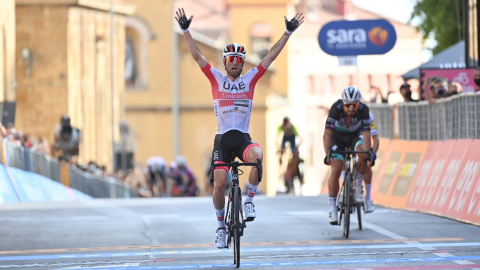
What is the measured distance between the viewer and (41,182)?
26844 mm

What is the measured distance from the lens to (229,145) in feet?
37.2

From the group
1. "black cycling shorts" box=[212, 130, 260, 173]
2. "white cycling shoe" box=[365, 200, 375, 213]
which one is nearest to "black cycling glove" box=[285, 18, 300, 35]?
"black cycling shorts" box=[212, 130, 260, 173]

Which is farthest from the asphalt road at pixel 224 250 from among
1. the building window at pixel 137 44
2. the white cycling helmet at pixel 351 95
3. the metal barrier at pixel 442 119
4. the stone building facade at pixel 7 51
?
the building window at pixel 137 44

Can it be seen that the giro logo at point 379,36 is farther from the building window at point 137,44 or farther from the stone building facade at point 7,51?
the building window at point 137,44

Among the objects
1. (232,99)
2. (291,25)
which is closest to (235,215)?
(232,99)

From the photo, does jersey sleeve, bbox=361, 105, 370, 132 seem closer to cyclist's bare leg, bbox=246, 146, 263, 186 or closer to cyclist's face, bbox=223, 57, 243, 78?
cyclist's face, bbox=223, 57, 243, 78

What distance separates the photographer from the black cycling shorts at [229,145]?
36.9ft

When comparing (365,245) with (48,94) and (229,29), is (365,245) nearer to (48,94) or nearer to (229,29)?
(48,94)

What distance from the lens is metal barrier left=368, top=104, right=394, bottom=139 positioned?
2241 cm

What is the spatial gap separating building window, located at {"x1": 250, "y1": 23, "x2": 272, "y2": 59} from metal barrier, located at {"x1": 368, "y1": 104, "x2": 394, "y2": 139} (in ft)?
221

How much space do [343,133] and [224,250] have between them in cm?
277

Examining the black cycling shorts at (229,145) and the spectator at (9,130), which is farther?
the spectator at (9,130)

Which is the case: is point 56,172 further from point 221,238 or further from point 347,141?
point 221,238

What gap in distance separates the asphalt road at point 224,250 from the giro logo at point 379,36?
369 inches
